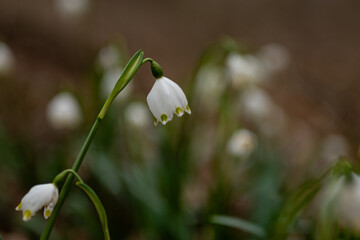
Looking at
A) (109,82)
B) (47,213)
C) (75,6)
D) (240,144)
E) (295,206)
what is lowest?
(47,213)

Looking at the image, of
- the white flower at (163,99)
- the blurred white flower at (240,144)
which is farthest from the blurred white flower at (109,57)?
the white flower at (163,99)

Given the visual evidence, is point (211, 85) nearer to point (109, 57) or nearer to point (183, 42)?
point (109, 57)

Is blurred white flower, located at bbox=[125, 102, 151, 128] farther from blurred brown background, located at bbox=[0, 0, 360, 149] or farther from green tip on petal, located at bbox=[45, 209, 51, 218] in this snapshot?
green tip on petal, located at bbox=[45, 209, 51, 218]

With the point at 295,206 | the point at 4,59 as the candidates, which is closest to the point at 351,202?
the point at 295,206

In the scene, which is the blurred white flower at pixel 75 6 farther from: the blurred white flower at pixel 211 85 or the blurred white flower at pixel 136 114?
the blurred white flower at pixel 211 85

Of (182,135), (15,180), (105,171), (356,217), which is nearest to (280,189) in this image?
(182,135)

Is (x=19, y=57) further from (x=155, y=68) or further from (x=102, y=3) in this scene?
(x=155, y=68)
